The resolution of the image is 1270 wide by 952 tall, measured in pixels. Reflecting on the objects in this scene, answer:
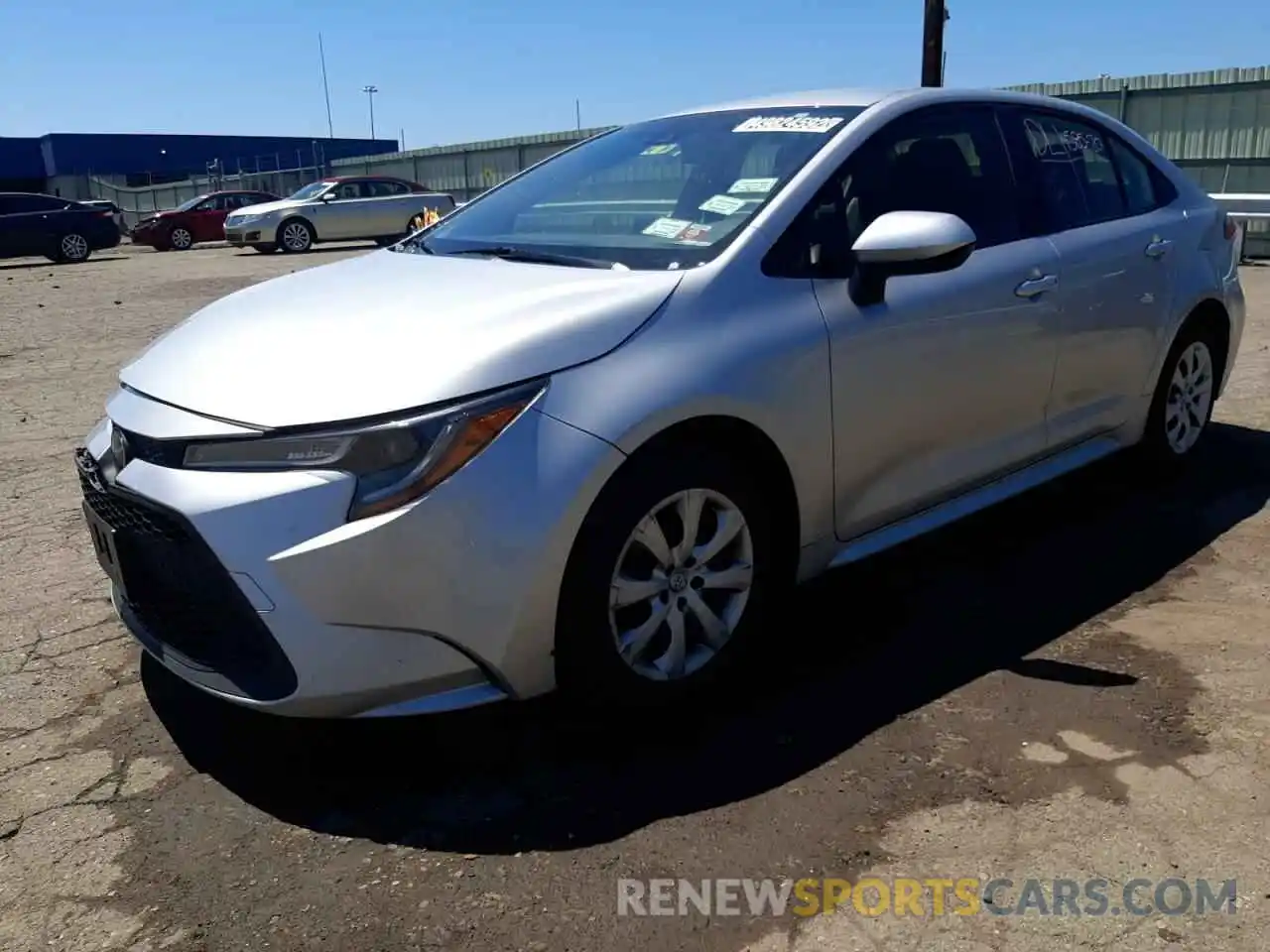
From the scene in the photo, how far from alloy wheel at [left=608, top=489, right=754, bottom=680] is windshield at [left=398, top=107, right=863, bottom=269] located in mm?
682

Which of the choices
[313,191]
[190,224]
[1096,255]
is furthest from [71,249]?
[1096,255]

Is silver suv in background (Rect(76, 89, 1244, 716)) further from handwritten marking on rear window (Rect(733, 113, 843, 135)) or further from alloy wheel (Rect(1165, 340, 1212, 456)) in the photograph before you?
alloy wheel (Rect(1165, 340, 1212, 456))

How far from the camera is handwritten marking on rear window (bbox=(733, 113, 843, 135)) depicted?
11.0ft

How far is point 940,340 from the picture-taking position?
3.30 meters

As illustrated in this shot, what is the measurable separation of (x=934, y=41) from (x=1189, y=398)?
35.6ft

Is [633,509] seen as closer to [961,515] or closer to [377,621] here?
[377,621]

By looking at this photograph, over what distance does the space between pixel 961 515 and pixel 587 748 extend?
5.04 feet

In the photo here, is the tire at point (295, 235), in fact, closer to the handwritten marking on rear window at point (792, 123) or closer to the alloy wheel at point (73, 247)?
the alloy wheel at point (73, 247)

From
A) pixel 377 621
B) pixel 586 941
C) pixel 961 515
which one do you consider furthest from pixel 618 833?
pixel 961 515

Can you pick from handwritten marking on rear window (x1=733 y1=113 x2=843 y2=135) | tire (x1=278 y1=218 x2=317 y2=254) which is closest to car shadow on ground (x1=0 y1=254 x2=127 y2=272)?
tire (x1=278 y1=218 x2=317 y2=254)

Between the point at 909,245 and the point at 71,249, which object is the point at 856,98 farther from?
the point at 71,249

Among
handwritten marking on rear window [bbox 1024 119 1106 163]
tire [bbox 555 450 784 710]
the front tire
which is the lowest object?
tire [bbox 555 450 784 710]

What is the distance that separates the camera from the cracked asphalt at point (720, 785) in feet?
7.13

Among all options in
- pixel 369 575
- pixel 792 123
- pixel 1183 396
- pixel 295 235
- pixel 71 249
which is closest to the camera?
pixel 369 575
